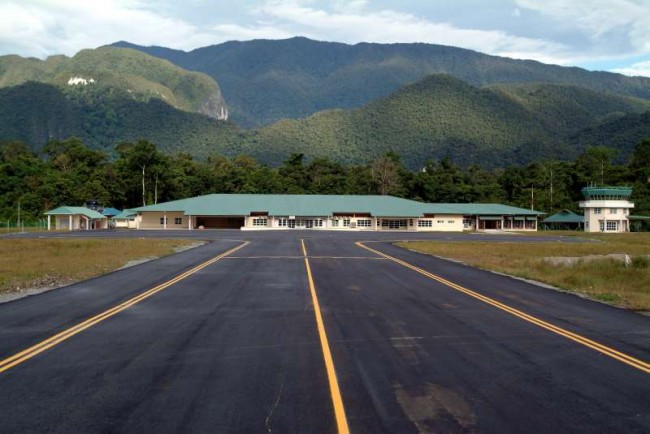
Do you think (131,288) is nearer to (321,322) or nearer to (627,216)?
(321,322)

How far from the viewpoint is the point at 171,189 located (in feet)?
412

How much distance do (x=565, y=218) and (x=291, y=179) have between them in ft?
201

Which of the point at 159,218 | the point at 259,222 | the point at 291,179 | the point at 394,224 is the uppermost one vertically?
the point at 291,179

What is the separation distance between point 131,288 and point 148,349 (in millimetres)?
9304

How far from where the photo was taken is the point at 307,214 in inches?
3841

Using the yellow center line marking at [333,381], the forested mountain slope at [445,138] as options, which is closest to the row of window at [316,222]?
the forested mountain slope at [445,138]

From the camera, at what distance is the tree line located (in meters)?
113

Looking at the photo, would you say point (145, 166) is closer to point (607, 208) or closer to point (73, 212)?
point (73, 212)

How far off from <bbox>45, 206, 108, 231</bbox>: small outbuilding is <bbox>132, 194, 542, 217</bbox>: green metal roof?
806cm

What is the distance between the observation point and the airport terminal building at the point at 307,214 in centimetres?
9738

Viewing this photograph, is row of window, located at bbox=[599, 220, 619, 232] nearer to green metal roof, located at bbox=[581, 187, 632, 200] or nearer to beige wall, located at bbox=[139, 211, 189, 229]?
green metal roof, located at bbox=[581, 187, 632, 200]

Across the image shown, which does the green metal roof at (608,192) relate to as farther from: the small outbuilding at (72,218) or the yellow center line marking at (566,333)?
the yellow center line marking at (566,333)

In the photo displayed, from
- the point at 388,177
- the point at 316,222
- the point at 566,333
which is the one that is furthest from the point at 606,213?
the point at 566,333

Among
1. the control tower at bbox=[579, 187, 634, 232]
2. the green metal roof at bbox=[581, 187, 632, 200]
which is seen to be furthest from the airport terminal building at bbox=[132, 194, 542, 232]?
the green metal roof at bbox=[581, 187, 632, 200]
